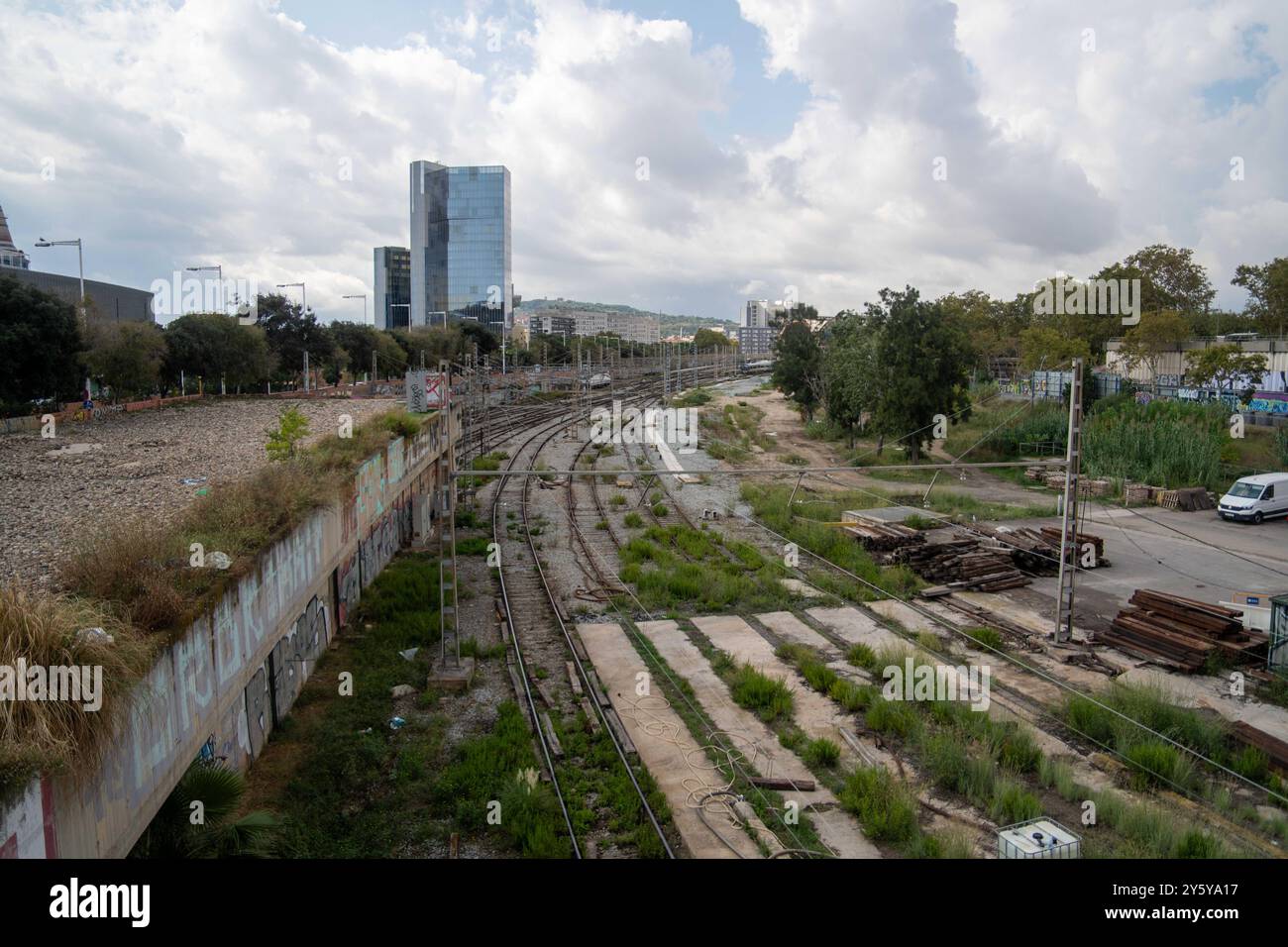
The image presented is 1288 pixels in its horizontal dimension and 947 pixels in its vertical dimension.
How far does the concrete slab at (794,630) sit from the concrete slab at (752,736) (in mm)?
2126

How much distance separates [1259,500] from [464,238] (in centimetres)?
14807

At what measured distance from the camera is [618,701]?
1465 cm

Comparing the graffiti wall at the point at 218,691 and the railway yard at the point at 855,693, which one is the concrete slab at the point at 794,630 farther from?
the graffiti wall at the point at 218,691

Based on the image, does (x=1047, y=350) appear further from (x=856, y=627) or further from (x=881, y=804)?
(x=881, y=804)

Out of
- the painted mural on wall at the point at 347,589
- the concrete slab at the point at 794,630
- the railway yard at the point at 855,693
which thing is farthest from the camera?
the concrete slab at the point at 794,630

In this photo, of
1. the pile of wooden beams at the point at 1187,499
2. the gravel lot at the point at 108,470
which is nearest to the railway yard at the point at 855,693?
the pile of wooden beams at the point at 1187,499

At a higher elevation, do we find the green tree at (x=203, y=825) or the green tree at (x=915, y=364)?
the green tree at (x=915, y=364)

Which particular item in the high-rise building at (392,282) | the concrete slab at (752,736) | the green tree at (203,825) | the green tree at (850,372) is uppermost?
the high-rise building at (392,282)

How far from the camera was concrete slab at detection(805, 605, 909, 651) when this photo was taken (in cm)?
1770

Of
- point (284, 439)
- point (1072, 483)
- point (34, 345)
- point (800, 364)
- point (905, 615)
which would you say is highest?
point (800, 364)

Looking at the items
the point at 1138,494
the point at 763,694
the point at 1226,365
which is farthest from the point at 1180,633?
the point at 1226,365

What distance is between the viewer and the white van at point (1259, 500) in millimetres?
30031

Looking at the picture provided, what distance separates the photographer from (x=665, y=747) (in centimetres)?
1292

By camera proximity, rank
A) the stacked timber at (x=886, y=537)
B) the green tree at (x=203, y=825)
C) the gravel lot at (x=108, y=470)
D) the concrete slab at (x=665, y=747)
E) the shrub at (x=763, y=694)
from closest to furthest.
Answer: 1. the green tree at (x=203, y=825)
2. the concrete slab at (x=665, y=747)
3. the gravel lot at (x=108, y=470)
4. the shrub at (x=763, y=694)
5. the stacked timber at (x=886, y=537)
